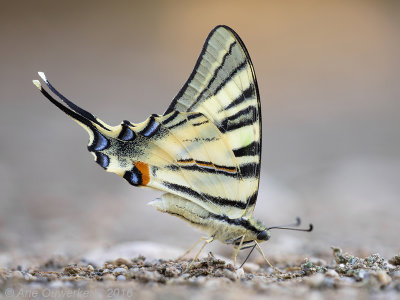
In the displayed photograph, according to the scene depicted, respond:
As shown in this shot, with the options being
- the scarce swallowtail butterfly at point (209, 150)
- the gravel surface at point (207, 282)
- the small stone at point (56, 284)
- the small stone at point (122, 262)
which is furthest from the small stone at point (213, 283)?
the small stone at point (122, 262)

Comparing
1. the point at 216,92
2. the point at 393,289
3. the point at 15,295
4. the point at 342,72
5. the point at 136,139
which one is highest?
the point at 342,72

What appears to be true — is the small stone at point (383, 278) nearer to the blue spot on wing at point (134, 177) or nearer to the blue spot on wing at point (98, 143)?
the blue spot on wing at point (134, 177)

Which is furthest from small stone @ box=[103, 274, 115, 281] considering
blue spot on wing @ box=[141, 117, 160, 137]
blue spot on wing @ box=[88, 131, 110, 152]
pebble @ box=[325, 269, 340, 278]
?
pebble @ box=[325, 269, 340, 278]

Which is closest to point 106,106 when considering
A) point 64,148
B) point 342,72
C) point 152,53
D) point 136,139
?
point 64,148

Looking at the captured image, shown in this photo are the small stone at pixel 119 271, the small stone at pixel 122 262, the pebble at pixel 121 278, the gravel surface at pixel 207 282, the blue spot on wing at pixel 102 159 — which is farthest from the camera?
the small stone at pixel 122 262

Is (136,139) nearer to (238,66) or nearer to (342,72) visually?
(238,66)

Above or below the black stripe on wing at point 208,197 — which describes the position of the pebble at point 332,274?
below

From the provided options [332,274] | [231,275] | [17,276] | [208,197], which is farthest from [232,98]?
[17,276]
